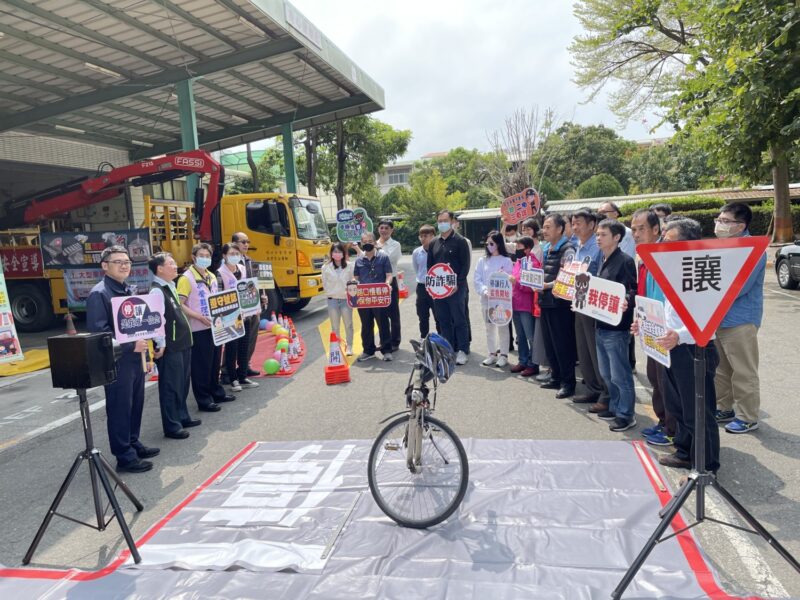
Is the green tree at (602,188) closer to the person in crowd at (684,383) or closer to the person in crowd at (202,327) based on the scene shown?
the person in crowd at (202,327)

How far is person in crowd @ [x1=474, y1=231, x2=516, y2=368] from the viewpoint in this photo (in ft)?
24.3

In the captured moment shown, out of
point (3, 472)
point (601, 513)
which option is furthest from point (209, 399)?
point (601, 513)

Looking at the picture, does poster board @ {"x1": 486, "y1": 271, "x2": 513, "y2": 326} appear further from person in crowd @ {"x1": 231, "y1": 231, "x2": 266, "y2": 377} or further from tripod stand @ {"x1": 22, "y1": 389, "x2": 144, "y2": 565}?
tripod stand @ {"x1": 22, "y1": 389, "x2": 144, "y2": 565}

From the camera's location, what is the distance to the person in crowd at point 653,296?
15.6 feet

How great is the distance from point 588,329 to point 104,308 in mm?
4420

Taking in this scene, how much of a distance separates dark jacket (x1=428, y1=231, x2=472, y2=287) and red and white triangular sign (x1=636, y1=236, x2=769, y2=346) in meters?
4.55

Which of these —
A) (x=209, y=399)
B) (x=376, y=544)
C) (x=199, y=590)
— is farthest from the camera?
(x=209, y=399)

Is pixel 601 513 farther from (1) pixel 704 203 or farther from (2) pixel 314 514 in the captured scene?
(1) pixel 704 203

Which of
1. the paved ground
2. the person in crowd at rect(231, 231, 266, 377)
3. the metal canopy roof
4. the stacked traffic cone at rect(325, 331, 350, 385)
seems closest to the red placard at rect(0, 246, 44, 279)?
the metal canopy roof

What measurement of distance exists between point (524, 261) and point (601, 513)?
3612 millimetres

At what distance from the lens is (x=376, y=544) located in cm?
345

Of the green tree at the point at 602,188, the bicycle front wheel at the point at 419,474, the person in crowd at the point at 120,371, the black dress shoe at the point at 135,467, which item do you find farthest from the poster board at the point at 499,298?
the green tree at the point at 602,188

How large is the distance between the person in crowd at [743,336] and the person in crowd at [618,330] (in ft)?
2.59

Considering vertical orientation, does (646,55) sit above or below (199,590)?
above
